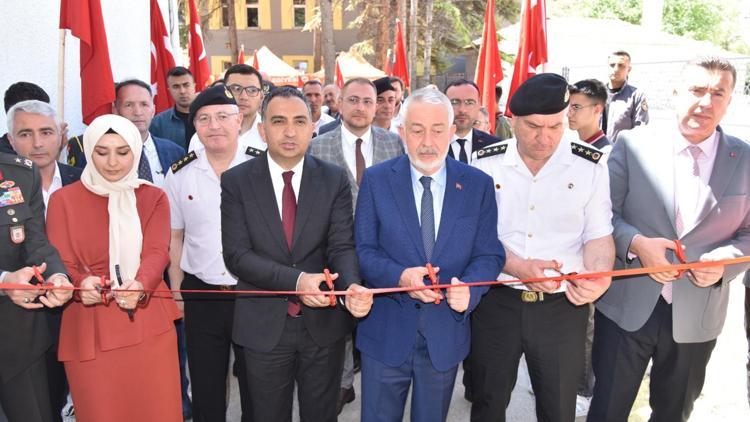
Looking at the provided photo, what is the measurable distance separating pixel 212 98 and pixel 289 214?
106 cm

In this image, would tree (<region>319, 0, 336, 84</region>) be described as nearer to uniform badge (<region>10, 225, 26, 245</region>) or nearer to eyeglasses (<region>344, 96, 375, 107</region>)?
eyeglasses (<region>344, 96, 375, 107</region>)

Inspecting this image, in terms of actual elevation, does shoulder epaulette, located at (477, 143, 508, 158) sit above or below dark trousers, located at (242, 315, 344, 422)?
above

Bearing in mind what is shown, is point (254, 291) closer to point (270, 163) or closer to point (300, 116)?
point (270, 163)

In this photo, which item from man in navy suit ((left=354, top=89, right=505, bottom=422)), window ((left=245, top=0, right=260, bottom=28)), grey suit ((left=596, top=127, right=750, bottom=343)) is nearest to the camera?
man in navy suit ((left=354, top=89, right=505, bottom=422))

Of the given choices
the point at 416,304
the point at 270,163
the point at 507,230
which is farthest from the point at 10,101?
the point at 507,230

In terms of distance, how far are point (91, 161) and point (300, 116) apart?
102cm

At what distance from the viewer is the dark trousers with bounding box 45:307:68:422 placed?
300 cm

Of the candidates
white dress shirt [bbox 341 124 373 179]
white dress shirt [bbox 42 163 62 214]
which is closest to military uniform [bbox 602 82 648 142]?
white dress shirt [bbox 341 124 373 179]

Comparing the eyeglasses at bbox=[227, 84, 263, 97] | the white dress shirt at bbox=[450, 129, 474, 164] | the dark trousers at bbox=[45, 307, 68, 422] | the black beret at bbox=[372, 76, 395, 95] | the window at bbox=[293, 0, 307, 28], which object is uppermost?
the window at bbox=[293, 0, 307, 28]

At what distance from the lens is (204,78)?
8.36 meters

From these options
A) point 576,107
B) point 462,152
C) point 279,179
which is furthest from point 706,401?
point 279,179

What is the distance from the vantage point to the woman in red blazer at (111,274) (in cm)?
260

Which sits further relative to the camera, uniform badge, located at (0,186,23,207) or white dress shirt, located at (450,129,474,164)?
white dress shirt, located at (450,129,474,164)

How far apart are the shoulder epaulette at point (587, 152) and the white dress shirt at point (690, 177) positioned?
383mm
